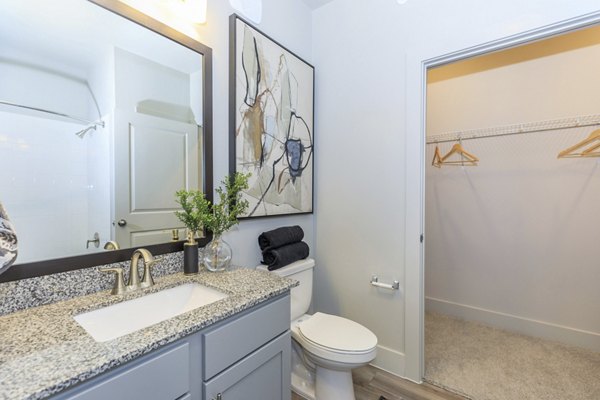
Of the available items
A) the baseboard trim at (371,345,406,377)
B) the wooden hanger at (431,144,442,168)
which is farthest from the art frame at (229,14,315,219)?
the wooden hanger at (431,144,442,168)

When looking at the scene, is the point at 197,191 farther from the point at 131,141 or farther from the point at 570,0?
the point at 570,0

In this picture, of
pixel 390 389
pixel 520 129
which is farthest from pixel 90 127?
pixel 520 129

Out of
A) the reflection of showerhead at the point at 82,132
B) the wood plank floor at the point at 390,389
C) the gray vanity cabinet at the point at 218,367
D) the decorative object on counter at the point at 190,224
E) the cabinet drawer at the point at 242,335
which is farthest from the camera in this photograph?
the wood plank floor at the point at 390,389

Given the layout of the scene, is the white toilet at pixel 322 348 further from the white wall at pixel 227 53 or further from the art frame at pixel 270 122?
the art frame at pixel 270 122

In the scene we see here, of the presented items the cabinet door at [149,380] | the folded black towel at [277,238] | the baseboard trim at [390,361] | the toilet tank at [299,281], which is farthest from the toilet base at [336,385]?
the cabinet door at [149,380]

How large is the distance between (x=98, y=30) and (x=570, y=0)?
2055 millimetres

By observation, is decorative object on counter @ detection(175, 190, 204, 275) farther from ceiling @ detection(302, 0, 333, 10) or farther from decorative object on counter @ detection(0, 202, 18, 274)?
ceiling @ detection(302, 0, 333, 10)

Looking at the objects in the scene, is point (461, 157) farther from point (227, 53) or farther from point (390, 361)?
point (227, 53)

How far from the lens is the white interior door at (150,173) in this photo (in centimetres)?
115

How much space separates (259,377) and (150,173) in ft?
3.10

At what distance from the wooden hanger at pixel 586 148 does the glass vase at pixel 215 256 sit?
8.42ft

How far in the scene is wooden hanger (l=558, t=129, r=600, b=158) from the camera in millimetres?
2031

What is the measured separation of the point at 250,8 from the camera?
165 centimetres

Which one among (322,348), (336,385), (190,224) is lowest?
(336,385)
